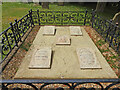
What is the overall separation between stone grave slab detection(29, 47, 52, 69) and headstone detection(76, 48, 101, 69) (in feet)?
3.87

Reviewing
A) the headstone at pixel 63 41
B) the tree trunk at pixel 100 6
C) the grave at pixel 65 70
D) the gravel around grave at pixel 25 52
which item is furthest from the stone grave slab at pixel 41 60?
the tree trunk at pixel 100 6

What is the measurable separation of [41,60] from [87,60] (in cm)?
165

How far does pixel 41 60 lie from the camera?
3.47 m

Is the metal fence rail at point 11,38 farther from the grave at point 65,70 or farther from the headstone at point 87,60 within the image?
the headstone at point 87,60

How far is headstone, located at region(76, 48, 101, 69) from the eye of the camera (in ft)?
10.9

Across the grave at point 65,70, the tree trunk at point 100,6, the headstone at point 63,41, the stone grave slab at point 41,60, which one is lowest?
the grave at point 65,70

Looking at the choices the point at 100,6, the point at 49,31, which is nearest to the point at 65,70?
the point at 49,31

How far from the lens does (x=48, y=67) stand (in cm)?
333

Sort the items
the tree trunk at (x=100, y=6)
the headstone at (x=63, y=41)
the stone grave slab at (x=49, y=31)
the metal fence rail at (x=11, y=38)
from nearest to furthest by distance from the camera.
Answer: the metal fence rail at (x=11, y=38), the headstone at (x=63, y=41), the stone grave slab at (x=49, y=31), the tree trunk at (x=100, y=6)

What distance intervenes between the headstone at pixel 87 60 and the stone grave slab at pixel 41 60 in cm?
118

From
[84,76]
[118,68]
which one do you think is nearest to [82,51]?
[84,76]

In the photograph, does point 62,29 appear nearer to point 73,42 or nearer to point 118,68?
point 73,42

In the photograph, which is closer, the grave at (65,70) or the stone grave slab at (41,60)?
the grave at (65,70)

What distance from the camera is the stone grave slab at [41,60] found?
334 centimetres
